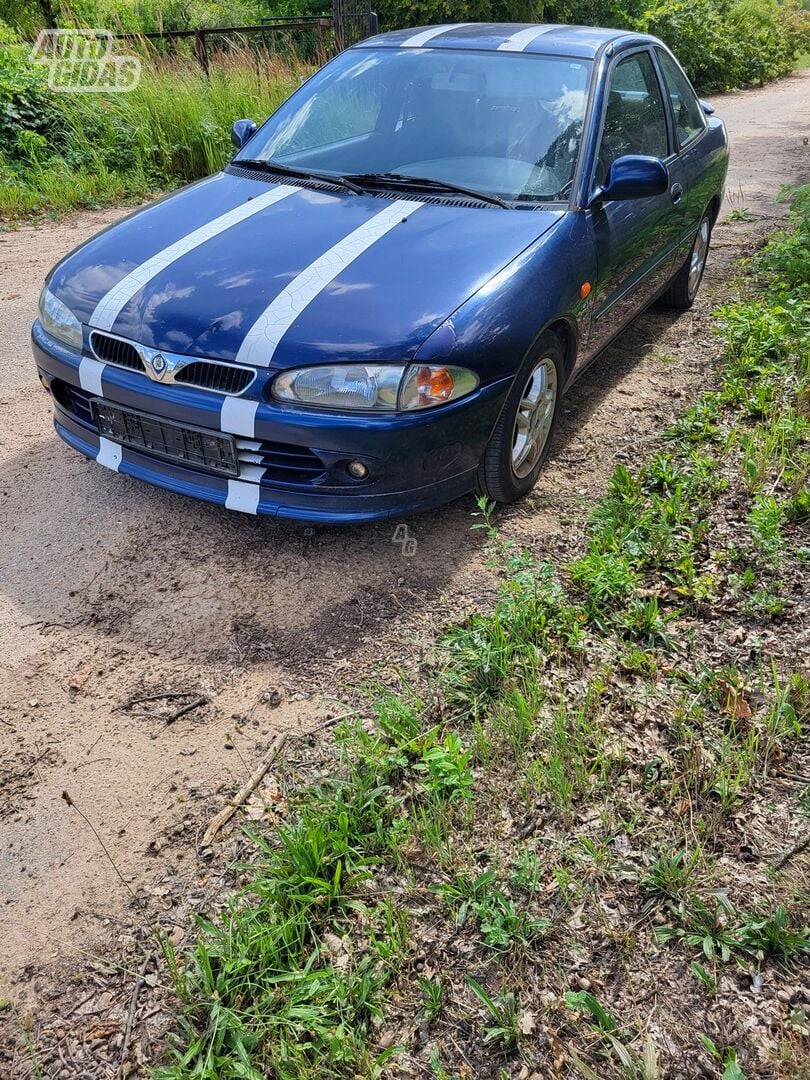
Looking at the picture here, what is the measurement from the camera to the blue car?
3086mm

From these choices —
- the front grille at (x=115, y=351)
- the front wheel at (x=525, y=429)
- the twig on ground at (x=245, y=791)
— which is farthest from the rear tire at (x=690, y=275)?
the twig on ground at (x=245, y=791)

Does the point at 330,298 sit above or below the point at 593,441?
above

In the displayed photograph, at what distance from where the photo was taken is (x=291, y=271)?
10.9 ft

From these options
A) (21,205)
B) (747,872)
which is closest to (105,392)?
(747,872)

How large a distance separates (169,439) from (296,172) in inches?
66.2

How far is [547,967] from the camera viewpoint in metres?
2.05

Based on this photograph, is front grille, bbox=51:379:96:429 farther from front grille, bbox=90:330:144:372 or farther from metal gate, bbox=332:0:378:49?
metal gate, bbox=332:0:378:49

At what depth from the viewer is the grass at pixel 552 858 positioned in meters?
1.91

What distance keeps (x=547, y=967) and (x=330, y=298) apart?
89.2 inches

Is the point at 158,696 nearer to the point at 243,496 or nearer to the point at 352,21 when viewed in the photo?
the point at 243,496

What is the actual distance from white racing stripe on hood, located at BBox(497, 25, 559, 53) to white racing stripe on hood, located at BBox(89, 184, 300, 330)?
53.7 inches

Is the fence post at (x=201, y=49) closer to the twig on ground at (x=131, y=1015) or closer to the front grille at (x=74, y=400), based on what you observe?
the front grille at (x=74, y=400)

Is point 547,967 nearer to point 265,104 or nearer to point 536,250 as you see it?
point 536,250
